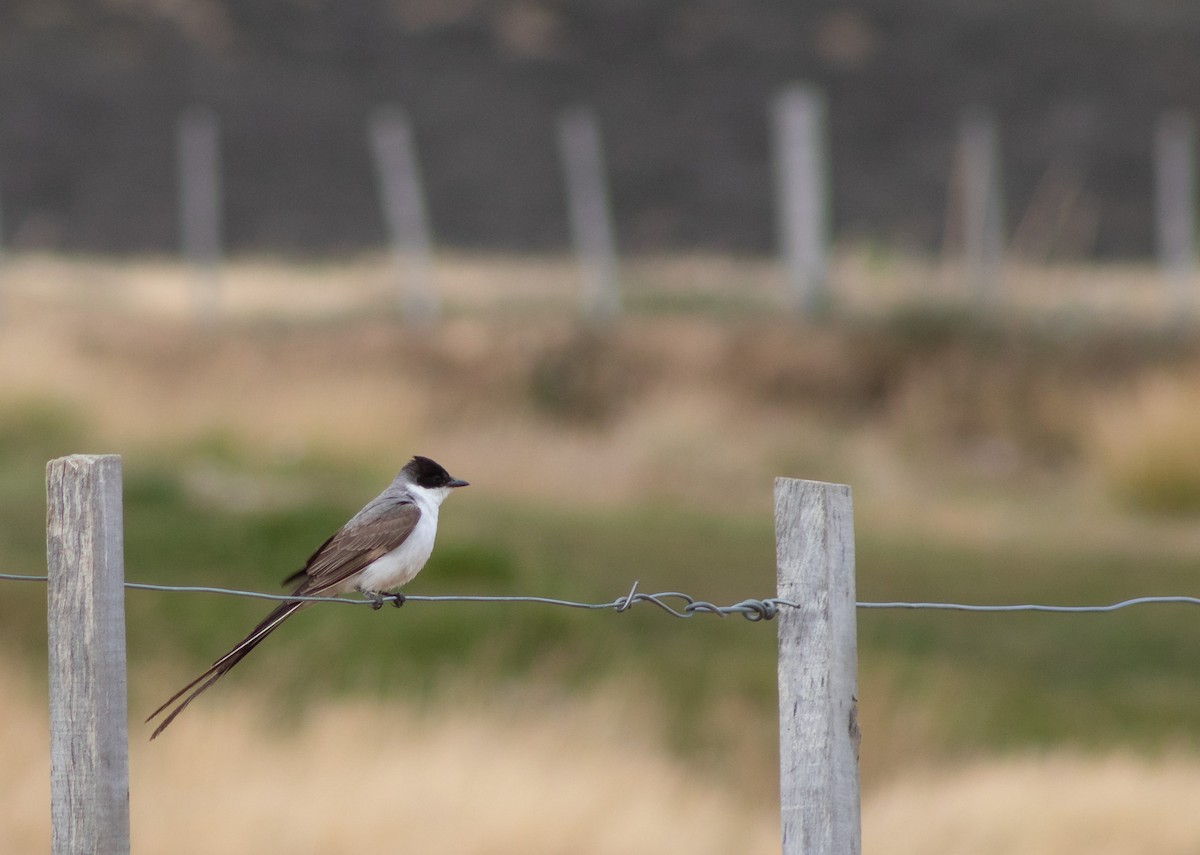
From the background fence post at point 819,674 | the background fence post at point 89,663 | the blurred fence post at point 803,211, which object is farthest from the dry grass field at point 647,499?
the background fence post at point 819,674

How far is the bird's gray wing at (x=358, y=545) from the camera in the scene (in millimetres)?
4129

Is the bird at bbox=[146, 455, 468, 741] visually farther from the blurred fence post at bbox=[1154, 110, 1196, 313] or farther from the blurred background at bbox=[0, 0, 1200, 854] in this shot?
the blurred fence post at bbox=[1154, 110, 1196, 313]

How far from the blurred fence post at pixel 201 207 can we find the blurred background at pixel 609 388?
0.37 feet

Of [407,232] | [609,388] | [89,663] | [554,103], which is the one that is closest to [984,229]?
[609,388]

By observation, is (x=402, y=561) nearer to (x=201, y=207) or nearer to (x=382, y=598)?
(x=382, y=598)

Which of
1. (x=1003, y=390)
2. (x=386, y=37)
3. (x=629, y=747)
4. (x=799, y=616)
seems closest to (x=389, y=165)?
(x=1003, y=390)

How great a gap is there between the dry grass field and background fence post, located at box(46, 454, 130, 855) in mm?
3332

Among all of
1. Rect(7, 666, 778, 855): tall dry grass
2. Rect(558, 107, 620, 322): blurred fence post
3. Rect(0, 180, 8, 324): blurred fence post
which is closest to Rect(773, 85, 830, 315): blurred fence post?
Rect(558, 107, 620, 322): blurred fence post

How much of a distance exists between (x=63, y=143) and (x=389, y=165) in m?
10.9

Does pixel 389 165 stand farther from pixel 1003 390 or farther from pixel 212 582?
pixel 212 582

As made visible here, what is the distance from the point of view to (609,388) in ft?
58.5

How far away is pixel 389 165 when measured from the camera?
24.6 meters

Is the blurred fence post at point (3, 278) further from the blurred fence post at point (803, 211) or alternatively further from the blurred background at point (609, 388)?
the blurred fence post at point (803, 211)

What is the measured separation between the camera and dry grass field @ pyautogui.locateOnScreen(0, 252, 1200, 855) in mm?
7301
